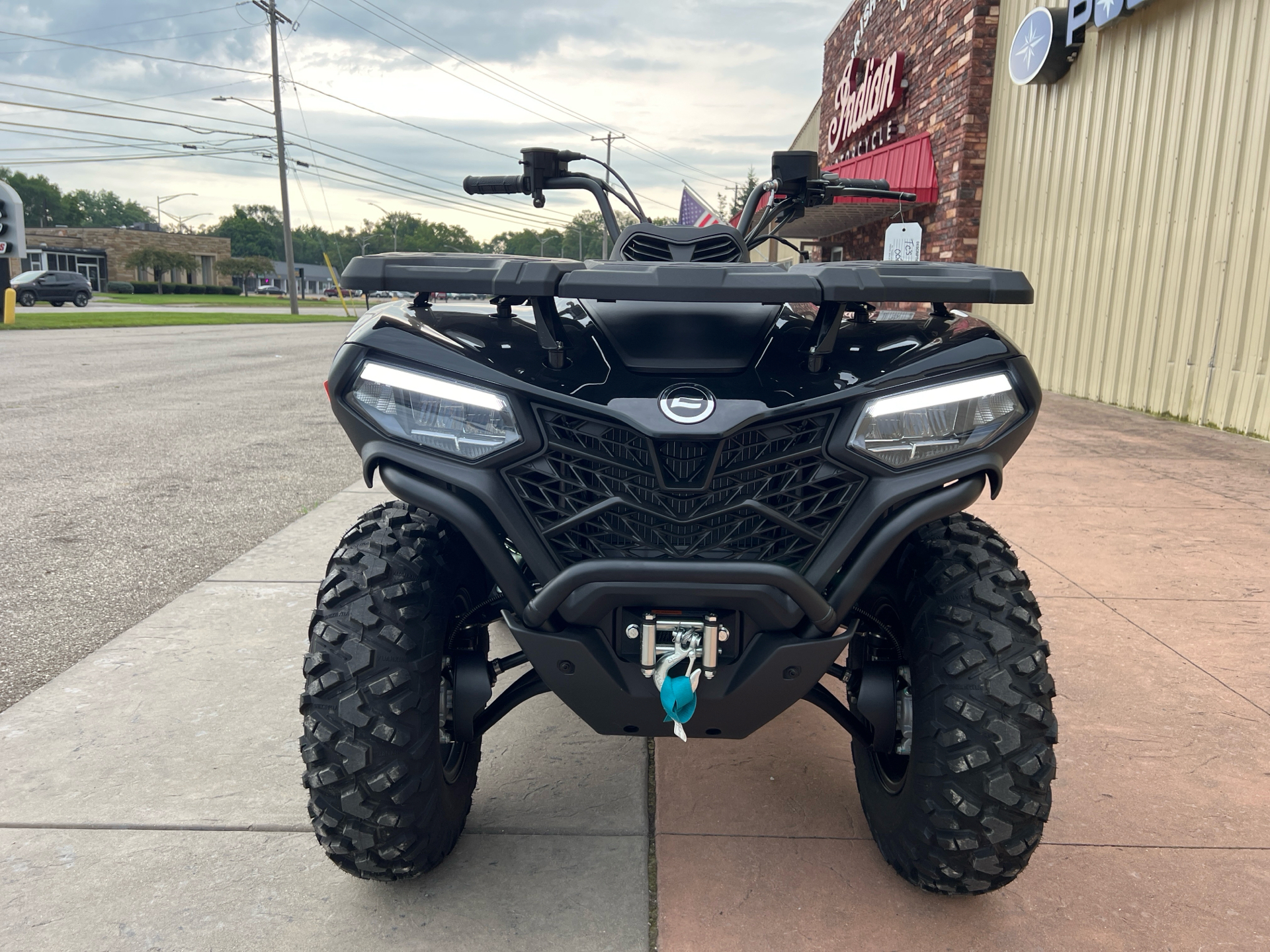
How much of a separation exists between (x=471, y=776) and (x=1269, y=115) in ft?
26.6

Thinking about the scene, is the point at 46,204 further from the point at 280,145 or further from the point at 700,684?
the point at 700,684

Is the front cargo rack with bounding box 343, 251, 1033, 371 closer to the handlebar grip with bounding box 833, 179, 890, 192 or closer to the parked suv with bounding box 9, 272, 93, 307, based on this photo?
the handlebar grip with bounding box 833, 179, 890, 192

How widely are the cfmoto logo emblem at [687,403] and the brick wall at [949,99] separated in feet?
37.6

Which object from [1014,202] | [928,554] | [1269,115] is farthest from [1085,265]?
[928,554]

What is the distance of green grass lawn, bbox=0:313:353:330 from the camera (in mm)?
22984

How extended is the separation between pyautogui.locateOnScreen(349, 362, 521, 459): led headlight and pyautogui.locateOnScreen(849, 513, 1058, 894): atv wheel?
87cm

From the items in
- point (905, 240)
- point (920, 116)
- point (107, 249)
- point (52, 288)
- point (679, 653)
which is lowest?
point (679, 653)

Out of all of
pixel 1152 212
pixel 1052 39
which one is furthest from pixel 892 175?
pixel 1152 212

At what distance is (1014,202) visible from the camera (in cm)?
1118

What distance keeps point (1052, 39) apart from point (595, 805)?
10287 millimetres

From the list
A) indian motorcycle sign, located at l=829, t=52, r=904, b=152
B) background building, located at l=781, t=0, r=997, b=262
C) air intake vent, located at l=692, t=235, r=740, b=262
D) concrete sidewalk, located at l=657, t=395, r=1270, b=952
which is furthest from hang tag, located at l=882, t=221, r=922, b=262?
air intake vent, located at l=692, t=235, r=740, b=262

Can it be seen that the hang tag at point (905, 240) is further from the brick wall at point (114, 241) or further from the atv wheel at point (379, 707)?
the brick wall at point (114, 241)

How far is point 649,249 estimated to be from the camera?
222 centimetres

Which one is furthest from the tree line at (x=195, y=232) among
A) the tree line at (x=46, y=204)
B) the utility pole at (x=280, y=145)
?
the utility pole at (x=280, y=145)
